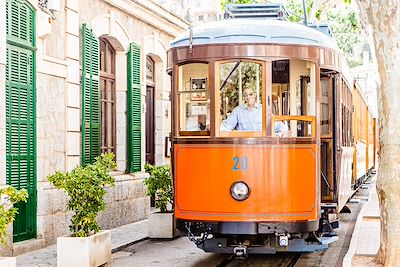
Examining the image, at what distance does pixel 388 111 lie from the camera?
30.3ft

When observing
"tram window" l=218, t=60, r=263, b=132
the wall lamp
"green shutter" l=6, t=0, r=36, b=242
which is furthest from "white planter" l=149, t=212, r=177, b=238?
"tram window" l=218, t=60, r=263, b=132

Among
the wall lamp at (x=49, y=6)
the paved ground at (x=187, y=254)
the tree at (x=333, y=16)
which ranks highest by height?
the tree at (x=333, y=16)

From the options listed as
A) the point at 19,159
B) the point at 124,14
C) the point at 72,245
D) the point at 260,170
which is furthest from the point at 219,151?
the point at 124,14

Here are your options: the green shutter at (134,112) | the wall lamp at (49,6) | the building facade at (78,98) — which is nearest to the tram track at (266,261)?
the building facade at (78,98)

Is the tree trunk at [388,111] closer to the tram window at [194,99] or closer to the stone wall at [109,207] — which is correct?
the tram window at [194,99]

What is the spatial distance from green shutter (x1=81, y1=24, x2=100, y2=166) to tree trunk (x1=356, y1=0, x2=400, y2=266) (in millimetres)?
5810

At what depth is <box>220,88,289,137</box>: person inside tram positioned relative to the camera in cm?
955

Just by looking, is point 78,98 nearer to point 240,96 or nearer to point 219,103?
point 219,103

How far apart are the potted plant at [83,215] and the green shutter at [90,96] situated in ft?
10.9

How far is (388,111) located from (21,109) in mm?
5313

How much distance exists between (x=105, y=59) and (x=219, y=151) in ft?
20.8

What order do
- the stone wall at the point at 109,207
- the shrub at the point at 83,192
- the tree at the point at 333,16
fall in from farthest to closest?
1. the tree at the point at 333,16
2. the stone wall at the point at 109,207
3. the shrub at the point at 83,192

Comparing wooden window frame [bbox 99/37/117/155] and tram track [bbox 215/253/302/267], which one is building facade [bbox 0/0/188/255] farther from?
tram track [bbox 215/253/302/267]

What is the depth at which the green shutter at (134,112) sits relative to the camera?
15789mm
